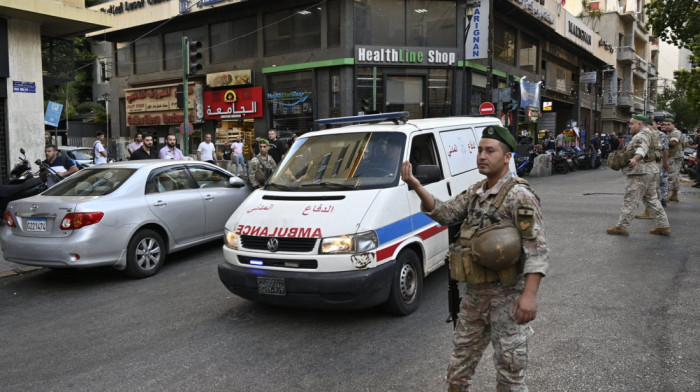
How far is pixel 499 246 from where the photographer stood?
104 inches

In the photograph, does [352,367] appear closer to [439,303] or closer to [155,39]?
[439,303]

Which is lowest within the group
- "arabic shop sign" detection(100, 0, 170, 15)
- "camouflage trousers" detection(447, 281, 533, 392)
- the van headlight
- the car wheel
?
the car wheel

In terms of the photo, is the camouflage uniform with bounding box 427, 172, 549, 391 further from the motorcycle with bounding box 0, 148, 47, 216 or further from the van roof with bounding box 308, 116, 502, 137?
the motorcycle with bounding box 0, 148, 47, 216

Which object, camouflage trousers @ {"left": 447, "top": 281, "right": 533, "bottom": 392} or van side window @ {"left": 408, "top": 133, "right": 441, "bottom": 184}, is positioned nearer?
camouflage trousers @ {"left": 447, "top": 281, "right": 533, "bottom": 392}

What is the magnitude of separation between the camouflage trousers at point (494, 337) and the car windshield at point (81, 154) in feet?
62.6

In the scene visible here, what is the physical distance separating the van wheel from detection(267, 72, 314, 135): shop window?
17550mm

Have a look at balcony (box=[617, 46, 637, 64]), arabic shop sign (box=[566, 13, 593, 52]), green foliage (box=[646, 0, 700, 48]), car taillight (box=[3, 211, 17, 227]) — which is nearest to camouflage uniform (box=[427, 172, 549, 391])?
car taillight (box=[3, 211, 17, 227])

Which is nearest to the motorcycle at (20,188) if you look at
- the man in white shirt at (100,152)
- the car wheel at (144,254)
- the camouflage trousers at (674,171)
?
the man in white shirt at (100,152)

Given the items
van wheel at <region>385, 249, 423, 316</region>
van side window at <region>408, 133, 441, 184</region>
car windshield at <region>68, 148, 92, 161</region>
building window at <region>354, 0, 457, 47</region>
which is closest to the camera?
van wheel at <region>385, 249, 423, 316</region>

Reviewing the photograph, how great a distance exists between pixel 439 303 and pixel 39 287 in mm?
4966

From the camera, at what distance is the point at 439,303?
5242mm

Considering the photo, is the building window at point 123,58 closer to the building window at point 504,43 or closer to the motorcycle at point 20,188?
the building window at point 504,43

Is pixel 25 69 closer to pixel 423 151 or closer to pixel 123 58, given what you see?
pixel 423 151

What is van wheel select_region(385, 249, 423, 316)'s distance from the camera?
15.6 ft
